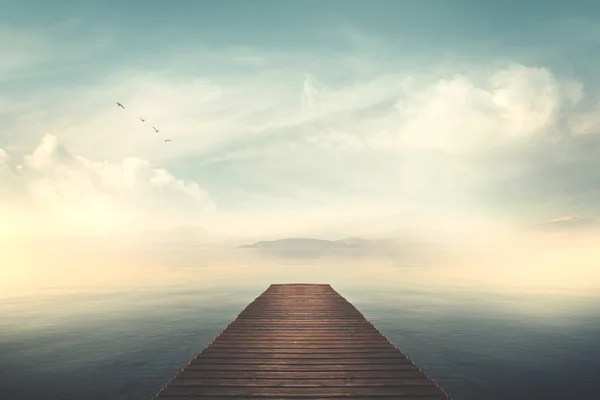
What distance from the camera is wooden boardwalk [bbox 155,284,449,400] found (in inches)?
326

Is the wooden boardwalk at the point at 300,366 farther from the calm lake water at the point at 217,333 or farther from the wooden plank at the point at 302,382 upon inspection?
the calm lake water at the point at 217,333

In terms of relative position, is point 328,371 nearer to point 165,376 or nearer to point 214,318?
point 165,376

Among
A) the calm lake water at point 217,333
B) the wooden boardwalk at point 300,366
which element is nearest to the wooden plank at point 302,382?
the wooden boardwalk at point 300,366

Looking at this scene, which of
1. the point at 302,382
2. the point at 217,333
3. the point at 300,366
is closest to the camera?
the point at 302,382

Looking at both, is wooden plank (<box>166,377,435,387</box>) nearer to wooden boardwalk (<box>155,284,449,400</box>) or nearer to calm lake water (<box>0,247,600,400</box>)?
wooden boardwalk (<box>155,284,449,400</box>)

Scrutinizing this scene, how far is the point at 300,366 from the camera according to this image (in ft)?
32.8

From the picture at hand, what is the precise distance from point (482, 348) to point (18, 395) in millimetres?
20867

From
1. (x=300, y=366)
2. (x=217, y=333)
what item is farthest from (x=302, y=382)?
(x=217, y=333)

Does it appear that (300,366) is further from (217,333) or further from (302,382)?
(217,333)

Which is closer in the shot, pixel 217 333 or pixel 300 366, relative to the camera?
pixel 300 366

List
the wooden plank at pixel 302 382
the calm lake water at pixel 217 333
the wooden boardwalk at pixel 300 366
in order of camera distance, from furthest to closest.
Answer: the calm lake water at pixel 217 333 < the wooden plank at pixel 302 382 < the wooden boardwalk at pixel 300 366

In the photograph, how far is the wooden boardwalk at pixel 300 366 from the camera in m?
8.29

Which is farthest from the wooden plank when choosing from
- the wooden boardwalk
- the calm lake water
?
the calm lake water

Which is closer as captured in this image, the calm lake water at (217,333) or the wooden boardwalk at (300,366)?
the wooden boardwalk at (300,366)
